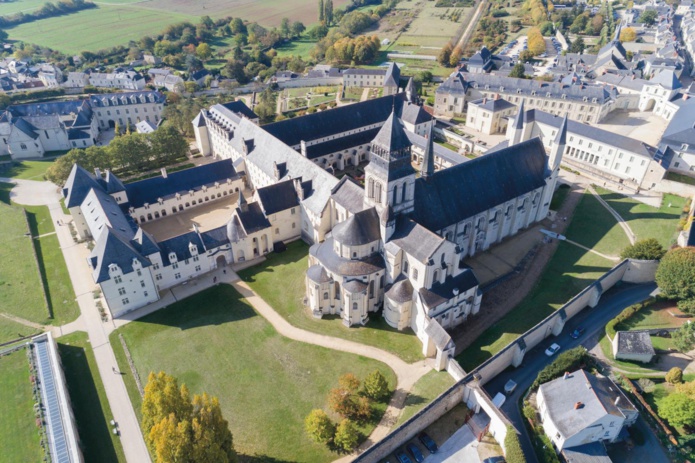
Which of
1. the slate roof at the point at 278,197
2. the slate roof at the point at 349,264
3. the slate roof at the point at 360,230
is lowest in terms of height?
the slate roof at the point at 349,264

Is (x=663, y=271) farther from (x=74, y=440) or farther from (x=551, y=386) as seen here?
(x=74, y=440)

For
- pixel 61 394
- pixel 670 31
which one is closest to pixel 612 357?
pixel 61 394

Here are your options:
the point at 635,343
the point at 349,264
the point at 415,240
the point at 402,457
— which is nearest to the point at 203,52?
the point at 349,264

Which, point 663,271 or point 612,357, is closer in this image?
point 612,357

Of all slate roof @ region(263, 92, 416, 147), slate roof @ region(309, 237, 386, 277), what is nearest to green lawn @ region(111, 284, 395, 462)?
slate roof @ region(309, 237, 386, 277)

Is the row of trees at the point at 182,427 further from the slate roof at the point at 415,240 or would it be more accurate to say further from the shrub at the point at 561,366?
the shrub at the point at 561,366

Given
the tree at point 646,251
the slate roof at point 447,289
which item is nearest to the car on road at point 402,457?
the slate roof at point 447,289
